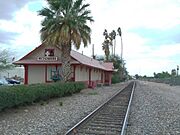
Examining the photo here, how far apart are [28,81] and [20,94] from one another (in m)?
24.3

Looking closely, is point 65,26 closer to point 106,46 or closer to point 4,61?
point 4,61

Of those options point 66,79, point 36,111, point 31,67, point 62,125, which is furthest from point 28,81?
point 62,125

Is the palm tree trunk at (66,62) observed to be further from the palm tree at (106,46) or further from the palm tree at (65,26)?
the palm tree at (106,46)

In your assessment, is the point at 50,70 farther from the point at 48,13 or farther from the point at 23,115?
the point at 23,115

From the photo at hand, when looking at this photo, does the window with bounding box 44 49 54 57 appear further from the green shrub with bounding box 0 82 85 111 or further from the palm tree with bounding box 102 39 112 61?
the palm tree with bounding box 102 39 112 61

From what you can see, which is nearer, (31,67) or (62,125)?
(62,125)

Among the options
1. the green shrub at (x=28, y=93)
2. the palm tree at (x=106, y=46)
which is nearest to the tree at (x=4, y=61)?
the green shrub at (x=28, y=93)

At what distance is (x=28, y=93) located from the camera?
15.8 metres

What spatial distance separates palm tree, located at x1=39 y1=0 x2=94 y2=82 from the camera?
30078 mm

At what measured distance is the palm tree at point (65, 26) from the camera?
3008 centimetres

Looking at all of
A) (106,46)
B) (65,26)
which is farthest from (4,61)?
(106,46)

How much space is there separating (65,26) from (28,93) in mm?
14973

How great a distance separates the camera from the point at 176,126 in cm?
1197

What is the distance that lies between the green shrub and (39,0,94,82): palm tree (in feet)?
16.1
